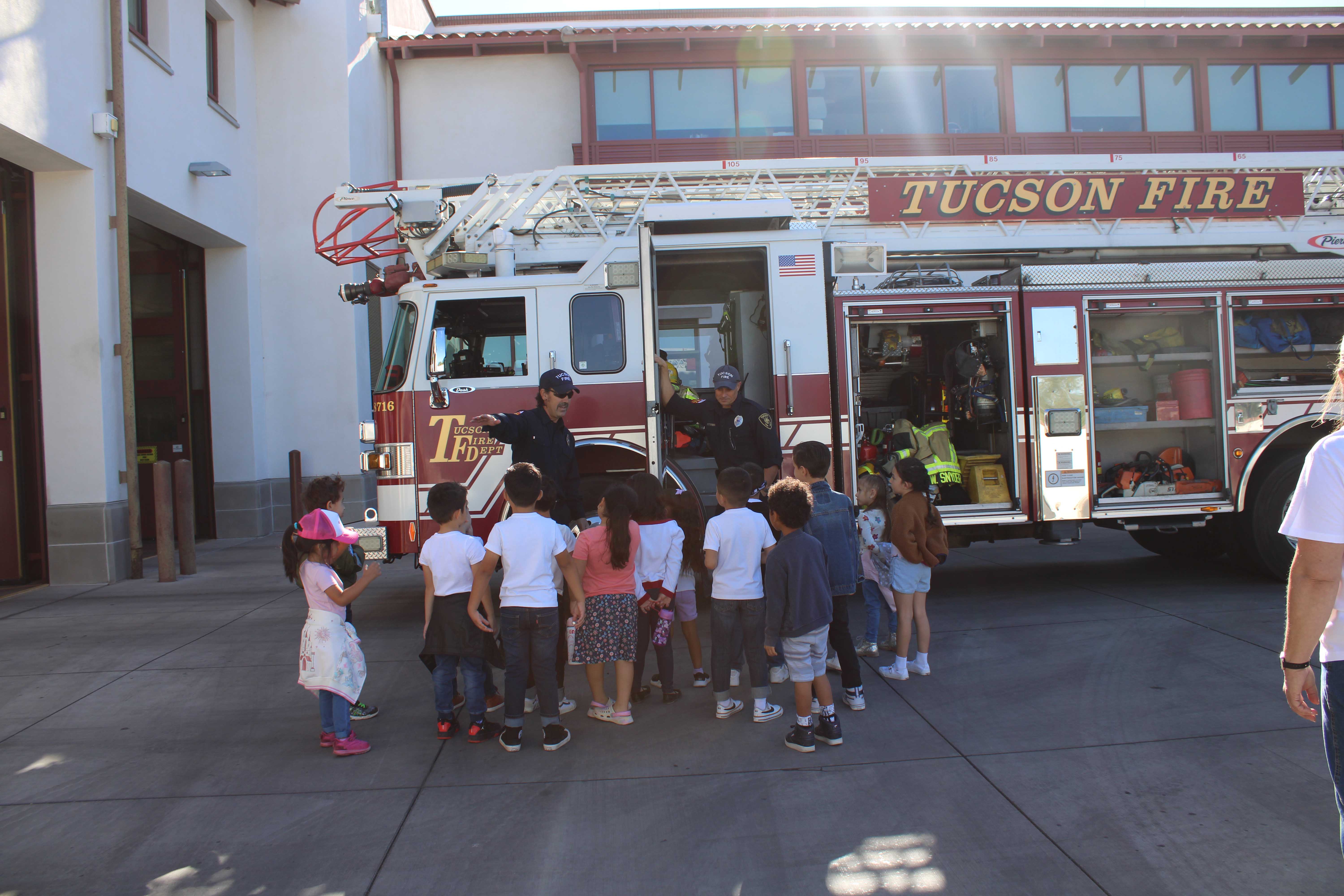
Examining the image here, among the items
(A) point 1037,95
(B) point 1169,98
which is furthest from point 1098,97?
(B) point 1169,98

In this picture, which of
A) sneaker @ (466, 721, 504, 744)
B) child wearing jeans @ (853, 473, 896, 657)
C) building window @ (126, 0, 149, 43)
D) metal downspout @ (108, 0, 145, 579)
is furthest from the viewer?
building window @ (126, 0, 149, 43)

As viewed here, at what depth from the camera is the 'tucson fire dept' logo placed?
6773 millimetres

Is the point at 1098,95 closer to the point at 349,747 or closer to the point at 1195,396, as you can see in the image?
the point at 1195,396

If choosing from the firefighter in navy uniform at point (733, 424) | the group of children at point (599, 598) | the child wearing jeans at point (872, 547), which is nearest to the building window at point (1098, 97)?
the firefighter in navy uniform at point (733, 424)

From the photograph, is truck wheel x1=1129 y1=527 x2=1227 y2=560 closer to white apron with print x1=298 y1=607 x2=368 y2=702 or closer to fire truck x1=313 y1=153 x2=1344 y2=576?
fire truck x1=313 y1=153 x2=1344 y2=576

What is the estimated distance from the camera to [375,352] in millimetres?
15695

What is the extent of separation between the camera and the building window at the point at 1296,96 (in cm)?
1702

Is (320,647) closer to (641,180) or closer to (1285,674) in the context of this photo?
(1285,674)

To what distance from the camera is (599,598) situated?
15.2 ft

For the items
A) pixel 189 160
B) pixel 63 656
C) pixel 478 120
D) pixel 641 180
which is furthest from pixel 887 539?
pixel 478 120

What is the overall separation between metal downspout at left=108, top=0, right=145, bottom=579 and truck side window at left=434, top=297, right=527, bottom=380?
4.97 m

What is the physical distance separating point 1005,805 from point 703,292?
5.42m

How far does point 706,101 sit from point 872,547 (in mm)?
13073

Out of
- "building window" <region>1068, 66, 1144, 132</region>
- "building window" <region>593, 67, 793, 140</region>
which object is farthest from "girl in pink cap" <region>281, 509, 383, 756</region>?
"building window" <region>1068, 66, 1144, 132</region>
